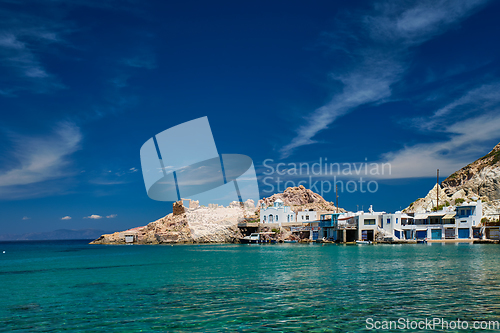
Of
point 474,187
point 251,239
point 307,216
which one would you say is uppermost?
point 474,187

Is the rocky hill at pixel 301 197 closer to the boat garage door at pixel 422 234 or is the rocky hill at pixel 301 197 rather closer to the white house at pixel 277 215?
the white house at pixel 277 215

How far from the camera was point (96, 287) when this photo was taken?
86.0ft

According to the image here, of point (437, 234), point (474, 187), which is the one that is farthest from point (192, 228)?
point (474, 187)

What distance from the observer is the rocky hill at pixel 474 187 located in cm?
10794

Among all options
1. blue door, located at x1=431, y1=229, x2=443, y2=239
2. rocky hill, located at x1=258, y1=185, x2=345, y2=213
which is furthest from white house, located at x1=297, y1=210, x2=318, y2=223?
rocky hill, located at x1=258, y1=185, x2=345, y2=213

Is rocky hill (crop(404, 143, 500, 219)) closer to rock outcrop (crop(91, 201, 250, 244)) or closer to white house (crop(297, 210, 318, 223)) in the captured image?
white house (crop(297, 210, 318, 223))

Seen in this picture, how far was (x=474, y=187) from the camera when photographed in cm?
11781

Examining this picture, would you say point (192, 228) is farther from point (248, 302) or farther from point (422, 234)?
point (248, 302)

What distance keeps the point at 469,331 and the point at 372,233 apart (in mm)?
87146

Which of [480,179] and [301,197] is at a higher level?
[480,179]

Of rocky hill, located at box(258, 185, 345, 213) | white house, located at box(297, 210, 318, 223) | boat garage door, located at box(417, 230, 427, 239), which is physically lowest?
boat garage door, located at box(417, 230, 427, 239)

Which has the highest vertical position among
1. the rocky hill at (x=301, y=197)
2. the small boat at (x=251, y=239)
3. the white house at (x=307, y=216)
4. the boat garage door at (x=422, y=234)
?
the rocky hill at (x=301, y=197)

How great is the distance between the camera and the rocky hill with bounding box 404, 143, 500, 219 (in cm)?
10794

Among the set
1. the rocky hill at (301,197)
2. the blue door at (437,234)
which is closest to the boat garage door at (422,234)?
the blue door at (437,234)
